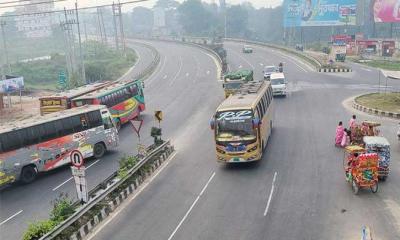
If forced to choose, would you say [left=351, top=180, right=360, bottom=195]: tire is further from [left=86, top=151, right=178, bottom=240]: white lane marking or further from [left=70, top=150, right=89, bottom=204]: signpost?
[left=70, top=150, right=89, bottom=204]: signpost

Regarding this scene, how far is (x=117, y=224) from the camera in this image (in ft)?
53.7

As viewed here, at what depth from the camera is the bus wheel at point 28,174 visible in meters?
21.9

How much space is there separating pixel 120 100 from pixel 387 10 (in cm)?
7268

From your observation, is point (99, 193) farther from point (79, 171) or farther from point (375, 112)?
point (375, 112)

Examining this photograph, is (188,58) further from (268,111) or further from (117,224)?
(117,224)

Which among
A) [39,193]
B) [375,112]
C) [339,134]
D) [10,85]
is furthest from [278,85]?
[39,193]

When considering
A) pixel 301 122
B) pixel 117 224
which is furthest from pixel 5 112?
pixel 117 224

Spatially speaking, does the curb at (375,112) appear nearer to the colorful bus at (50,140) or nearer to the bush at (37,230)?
the colorful bus at (50,140)

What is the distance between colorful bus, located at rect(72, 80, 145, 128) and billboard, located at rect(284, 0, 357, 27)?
70.9m

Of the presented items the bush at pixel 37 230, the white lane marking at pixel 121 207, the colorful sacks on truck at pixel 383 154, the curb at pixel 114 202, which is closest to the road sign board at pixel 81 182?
the curb at pixel 114 202

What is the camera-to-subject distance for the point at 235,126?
2133 cm

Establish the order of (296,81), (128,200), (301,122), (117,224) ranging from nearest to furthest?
(117,224) < (128,200) < (301,122) < (296,81)

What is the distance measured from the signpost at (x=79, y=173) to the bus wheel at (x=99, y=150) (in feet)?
29.4

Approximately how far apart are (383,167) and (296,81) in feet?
107
